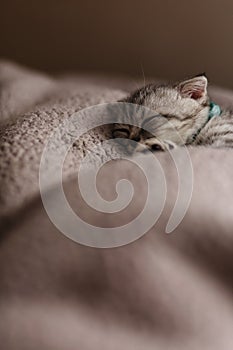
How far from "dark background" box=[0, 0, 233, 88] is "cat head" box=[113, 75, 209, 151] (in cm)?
33

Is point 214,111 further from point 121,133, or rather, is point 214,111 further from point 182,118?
point 121,133

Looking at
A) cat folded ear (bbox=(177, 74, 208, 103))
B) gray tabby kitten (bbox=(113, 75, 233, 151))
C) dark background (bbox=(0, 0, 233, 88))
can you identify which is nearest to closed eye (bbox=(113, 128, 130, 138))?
gray tabby kitten (bbox=(113, 75, 233, 151))

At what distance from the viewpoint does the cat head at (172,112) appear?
3.12 feet

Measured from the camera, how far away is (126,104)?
98cm

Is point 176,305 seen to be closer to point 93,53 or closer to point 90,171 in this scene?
point 90,171

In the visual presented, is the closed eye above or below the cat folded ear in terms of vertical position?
below

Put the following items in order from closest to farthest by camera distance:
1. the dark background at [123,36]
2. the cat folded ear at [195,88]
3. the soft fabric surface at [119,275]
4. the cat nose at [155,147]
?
the soft fabric surface at [119,275]
the cat nose at [155,147]
the cat folded ear at [195,88]
the dark background at [123,36]

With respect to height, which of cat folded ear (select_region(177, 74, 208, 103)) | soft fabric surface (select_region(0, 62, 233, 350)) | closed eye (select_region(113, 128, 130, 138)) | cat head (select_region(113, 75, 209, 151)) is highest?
cat folded ear (select_region(177, 74, 208, 103))

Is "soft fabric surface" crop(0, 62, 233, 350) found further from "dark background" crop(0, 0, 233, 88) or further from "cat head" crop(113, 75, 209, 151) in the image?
"dark background" crop(0, 0, 233, 88)

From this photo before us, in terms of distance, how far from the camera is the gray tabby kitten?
0.95 m

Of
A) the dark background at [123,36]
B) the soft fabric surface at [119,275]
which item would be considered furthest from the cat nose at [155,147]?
the dark background at [123,36]

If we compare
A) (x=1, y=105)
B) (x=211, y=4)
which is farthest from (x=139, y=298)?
(x=211, y=4)

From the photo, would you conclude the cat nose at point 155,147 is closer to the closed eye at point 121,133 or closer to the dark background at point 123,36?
the closed eye at point 121,133

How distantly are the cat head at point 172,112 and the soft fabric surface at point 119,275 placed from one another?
212mm
